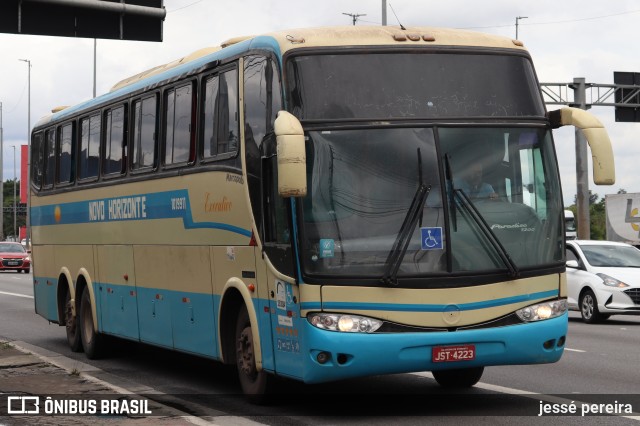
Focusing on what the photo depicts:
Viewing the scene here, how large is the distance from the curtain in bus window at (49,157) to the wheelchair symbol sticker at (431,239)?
10624 mm

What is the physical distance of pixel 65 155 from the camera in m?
19.4

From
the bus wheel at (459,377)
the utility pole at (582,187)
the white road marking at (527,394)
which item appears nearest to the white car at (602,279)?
the white road marking at (527,394)

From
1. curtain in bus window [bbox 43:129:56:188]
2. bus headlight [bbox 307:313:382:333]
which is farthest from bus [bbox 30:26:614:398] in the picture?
curtain in bus window [bbox 43:129:56:188]

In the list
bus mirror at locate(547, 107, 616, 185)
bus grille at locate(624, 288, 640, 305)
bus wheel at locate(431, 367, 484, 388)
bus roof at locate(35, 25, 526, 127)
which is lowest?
bus wheel at locate(431, 367, 484, 388)

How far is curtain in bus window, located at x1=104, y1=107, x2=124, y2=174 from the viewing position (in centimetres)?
1656

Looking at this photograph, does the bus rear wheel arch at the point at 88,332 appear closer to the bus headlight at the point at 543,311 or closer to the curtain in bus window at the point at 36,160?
the curtain in bus window at the point at 36,160

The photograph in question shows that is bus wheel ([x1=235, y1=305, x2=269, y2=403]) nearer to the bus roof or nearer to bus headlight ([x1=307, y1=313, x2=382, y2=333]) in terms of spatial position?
bus headlight ([x1=307, y1=313, x2=382, y2=333])

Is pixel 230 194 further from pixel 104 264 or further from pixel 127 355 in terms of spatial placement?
pixel 127 355

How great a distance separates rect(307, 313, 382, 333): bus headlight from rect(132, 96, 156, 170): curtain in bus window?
5.19m

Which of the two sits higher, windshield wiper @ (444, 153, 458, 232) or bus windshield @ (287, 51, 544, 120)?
bus windshield @ (287, 51, 544, 120)

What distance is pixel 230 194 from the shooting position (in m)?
12.3

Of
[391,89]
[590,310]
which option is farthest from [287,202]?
[590,310]

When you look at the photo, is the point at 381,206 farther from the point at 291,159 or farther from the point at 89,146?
the point at 89,146

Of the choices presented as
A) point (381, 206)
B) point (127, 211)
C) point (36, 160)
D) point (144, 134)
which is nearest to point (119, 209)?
point (127, 211)
